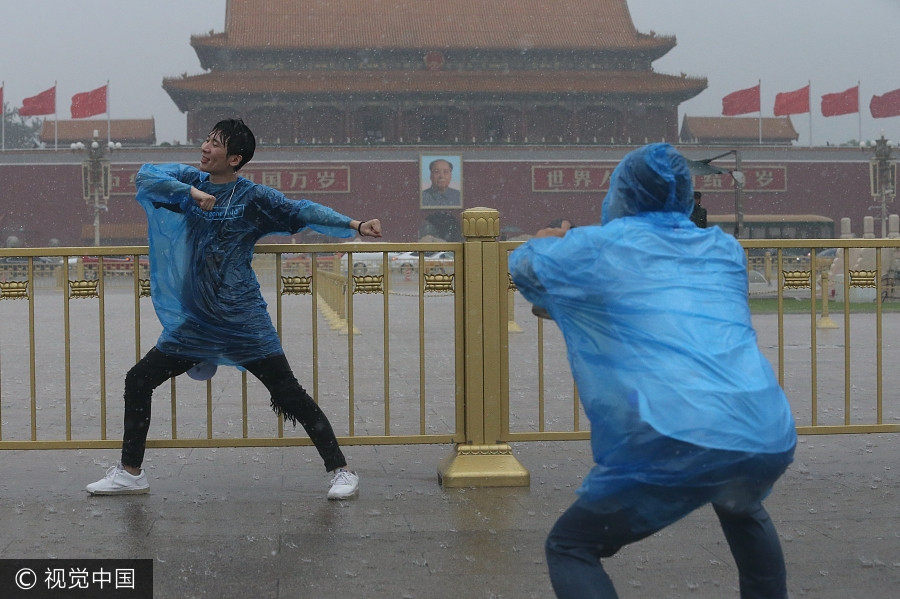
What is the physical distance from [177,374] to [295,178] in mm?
33134

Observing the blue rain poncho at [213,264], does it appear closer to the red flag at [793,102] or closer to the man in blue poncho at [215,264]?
the man in blue poncho at [215,264]

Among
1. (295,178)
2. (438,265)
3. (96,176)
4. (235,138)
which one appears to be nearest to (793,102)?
(295,178)

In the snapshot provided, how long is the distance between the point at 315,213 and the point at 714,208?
35363mm

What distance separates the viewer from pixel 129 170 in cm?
3656

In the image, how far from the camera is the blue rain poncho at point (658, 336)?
186 centimetres

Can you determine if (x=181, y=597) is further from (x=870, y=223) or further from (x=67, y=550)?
(x=870, y=223)

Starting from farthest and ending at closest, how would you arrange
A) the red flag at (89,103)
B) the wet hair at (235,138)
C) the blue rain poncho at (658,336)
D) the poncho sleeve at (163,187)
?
the red flag at (89,103) → the wet hair at (235,138) → the poncho sleeve at (163,187) → the blue rain poncho at (658,336)

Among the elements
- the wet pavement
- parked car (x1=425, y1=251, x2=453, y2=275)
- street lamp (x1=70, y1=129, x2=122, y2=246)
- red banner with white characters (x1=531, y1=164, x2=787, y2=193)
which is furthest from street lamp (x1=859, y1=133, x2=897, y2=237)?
the wet pavement

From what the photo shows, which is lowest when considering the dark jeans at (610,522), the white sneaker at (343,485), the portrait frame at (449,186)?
the white sneaker at (343,485)

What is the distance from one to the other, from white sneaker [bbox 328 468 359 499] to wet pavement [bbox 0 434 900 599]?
4 cm

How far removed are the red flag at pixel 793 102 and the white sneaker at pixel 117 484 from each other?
3687 cm

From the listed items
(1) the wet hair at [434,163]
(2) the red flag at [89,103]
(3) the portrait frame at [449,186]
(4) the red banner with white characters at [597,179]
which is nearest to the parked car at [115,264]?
(2) the red flag at [89,103]

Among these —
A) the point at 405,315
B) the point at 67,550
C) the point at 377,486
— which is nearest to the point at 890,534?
the point at 377,486

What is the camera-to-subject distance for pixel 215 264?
355 centimetres
